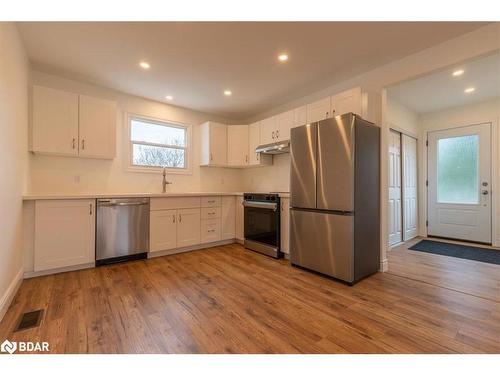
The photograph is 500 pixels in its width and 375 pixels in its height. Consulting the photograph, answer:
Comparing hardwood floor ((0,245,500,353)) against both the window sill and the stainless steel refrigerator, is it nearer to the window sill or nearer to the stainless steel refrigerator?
the stainless steel refrigerator

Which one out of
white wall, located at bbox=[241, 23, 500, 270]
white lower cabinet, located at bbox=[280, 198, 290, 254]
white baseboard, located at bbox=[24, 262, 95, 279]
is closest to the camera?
white wall, located at bbox=[241, 23, 500, 270]

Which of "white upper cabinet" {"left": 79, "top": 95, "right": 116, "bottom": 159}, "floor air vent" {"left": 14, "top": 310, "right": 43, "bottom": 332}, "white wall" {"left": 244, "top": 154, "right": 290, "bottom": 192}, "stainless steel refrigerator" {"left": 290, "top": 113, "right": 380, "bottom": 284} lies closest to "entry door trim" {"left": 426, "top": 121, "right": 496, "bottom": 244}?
"stainless steel refrigerator" {"left": 290, "top": 113, "right": 380, "bottom": 284}

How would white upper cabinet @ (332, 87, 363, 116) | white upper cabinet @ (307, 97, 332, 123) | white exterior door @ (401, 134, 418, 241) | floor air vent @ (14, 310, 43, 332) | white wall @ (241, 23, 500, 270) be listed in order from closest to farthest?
floor air vent @ (14, 310, 43, 332) < white wall @ (241, 23, 500, 270) < white upper cabinet @ (332, 87, 363, 116) < white upper cabinet @ (307, 97, 332, 123) < white exterior door @ (401, 134, 418, 241)

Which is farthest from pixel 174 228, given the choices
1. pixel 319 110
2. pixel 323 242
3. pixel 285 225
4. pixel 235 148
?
pixel 319 110

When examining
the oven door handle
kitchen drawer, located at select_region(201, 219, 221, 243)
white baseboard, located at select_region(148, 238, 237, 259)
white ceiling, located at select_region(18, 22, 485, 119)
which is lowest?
white baseboard, located at select_region(148, 238, 237, 259)

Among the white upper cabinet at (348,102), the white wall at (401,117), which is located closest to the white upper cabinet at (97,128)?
the white upper cabinet at (348,102)

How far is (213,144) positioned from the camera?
4.27 metres

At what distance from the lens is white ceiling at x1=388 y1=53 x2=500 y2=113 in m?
2.93

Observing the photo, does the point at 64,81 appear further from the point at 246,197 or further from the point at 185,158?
the point at 246,197

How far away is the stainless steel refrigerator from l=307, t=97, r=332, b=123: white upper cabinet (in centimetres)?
46

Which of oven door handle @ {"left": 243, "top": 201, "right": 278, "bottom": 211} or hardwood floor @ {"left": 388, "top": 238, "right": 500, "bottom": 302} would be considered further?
oven door handle @ {"left": 243, "top": 201, "right": 278, "bottom": 211}

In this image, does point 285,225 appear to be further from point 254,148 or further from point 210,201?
point 254,148

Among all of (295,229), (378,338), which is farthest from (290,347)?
(295,229)

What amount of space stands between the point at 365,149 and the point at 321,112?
86 centimetres
